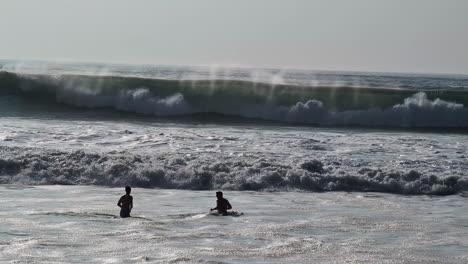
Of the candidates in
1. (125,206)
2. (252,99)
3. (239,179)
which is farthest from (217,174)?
(252,99)

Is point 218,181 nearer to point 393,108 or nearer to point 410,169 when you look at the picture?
point 410,169

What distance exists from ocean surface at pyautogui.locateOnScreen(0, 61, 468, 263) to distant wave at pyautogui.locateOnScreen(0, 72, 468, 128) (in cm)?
11

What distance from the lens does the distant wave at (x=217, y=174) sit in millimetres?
14828

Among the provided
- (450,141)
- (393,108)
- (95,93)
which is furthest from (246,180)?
(95,93)

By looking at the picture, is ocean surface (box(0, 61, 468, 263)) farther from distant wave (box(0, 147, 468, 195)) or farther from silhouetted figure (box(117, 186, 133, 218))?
silhouetted figure (box(117, 186, 133, 218))

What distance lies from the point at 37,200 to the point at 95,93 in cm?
1958

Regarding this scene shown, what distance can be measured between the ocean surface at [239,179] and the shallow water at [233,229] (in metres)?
0.03

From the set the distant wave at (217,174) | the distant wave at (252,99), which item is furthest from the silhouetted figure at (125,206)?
the distant wave at (252,99)

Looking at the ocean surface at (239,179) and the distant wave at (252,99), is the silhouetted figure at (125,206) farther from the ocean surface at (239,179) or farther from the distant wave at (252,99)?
the distant wave at (252,99)

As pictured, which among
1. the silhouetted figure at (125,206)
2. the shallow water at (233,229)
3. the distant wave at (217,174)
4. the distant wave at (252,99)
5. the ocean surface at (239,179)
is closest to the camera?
the shallow water at (233,229)

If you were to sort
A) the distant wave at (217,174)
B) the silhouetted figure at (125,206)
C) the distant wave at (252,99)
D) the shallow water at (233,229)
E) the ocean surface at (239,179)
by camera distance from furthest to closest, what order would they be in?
the distant wave at (252,99)
the distant wave at (217,174)
the silhouetted figure at (125,206)
the ocean surface at (239,179)
the shallow water at (233,229)

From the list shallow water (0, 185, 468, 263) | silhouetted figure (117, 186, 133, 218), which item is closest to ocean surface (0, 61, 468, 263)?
shallow water (0, 185, 468, 263)

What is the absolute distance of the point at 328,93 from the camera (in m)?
31.4

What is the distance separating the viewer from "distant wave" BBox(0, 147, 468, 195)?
14.8 m
